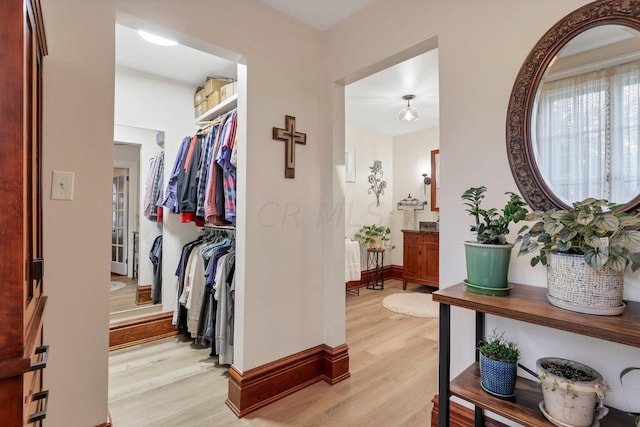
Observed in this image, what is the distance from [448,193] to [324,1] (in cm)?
137

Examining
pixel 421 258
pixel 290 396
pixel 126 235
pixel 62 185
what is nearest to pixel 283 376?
pixel 290 396

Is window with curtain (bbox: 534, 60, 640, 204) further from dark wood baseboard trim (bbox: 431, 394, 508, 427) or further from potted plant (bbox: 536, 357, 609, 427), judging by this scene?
dark wood baseboard trim (bbox: 431, 394, 508, 427)

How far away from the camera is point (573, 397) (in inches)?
38.1

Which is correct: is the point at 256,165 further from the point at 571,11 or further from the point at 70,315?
the point at 571,11

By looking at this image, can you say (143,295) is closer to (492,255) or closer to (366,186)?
(492,255)

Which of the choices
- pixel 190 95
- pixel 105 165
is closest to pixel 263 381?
pixel 105 165

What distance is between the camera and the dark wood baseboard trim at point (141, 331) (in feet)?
8.20

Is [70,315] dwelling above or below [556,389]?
above

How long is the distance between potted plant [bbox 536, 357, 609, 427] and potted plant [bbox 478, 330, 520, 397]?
4.0 inches

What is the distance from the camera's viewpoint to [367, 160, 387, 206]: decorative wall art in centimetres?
500

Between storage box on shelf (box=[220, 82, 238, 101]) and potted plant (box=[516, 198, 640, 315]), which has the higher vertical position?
storage box on shelf (box=[220, 82, 238, 101])

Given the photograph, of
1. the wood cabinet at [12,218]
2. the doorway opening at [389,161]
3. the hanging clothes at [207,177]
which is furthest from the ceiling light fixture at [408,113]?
the wood cabinet at [12,218]

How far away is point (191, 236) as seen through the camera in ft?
9.82

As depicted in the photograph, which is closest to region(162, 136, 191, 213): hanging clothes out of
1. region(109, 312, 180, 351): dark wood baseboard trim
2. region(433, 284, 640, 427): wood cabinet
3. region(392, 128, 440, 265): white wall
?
region(109, 312, 180, 351): dark wood baseboard trim
